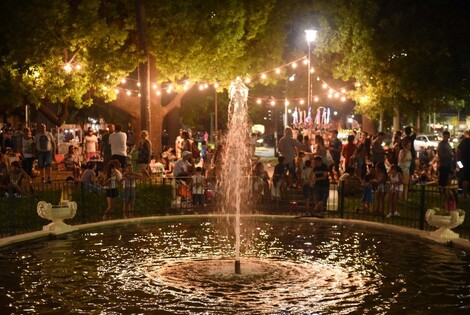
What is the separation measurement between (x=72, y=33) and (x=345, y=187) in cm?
1355

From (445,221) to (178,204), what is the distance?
8.29 metres

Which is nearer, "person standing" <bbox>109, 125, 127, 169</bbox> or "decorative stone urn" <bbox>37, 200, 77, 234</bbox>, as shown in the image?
"decorative stone urn" <bbox>37, 200, 77, 234</bbox>

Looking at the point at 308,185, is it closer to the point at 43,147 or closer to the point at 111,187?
the point at 111,187

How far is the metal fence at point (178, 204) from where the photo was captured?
67.9ft

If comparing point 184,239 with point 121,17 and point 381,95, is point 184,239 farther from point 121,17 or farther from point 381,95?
point 381,95

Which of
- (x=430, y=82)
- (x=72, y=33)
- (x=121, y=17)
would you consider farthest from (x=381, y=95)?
(x=72, y=33)

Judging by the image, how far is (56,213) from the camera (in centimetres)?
1850

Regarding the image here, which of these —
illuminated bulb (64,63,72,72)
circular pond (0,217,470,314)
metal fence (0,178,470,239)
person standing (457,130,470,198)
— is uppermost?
illuminated bulb (64,63,72,72)

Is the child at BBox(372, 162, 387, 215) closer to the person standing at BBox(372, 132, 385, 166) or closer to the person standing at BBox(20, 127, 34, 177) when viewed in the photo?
the person standing at BBox(372, 132, 385, 166)

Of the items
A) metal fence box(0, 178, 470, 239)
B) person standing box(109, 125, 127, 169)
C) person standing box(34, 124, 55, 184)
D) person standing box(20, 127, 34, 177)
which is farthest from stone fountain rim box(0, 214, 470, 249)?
person standing box(20, 127, 34, 177)

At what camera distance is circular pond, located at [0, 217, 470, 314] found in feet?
38.9

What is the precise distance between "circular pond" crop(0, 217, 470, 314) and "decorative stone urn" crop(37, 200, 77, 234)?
343 mm

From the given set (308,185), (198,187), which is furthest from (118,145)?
(308,185)

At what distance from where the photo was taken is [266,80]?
41438 mm
